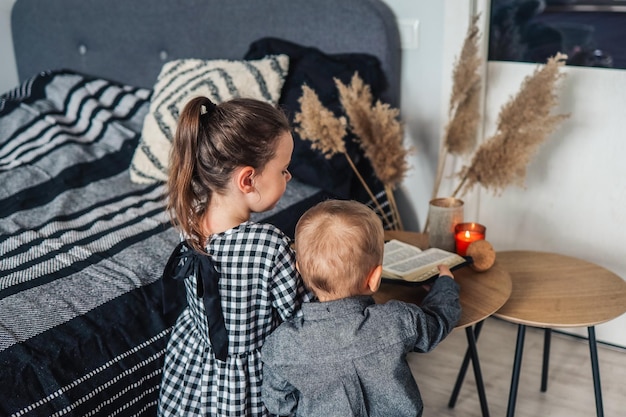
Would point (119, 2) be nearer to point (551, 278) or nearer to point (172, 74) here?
point (172, 74)

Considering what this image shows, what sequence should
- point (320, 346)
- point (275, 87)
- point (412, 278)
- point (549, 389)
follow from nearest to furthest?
point (320, 346)
point (412, 278)
point (549, 389)
point (275, 87)

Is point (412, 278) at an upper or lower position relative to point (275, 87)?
lower

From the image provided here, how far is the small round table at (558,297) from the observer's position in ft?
5.41

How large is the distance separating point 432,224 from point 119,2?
1.72 metres

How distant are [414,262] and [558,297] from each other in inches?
15.2

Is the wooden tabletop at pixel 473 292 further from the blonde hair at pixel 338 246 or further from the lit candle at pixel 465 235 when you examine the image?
the blonde hair at pixel 338 246

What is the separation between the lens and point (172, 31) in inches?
106

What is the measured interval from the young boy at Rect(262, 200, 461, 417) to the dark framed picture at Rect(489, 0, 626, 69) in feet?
3.80

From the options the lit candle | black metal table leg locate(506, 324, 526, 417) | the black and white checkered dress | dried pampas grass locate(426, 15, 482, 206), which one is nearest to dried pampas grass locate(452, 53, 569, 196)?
dried pampas grass locate(426, 15, 482, 206)

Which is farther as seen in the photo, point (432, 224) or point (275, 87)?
point (275, 87)

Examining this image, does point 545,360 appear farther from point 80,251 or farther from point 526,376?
point 80,251

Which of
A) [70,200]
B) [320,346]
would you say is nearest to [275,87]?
[70,200]

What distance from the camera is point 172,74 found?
2.39 meters

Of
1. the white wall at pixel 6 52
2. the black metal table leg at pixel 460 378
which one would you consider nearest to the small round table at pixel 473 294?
the black metal table leg at pixel 460 378
